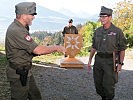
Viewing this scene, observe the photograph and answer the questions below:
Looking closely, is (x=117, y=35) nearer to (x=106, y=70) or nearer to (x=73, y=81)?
(x=106, y=70)

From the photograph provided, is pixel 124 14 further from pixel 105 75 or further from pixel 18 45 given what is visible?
pixel 18 45

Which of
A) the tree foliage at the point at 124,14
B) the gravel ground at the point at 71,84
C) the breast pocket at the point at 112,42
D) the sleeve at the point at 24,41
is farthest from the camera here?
the tree foliage at the point at 124,14

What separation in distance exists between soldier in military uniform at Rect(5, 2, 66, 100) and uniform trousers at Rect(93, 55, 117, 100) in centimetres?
247

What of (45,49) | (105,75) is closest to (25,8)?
(45,49)

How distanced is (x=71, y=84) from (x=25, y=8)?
672cm

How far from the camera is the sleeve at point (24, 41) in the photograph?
5.47 metres

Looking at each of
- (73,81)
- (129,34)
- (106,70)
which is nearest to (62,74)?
(73,81)

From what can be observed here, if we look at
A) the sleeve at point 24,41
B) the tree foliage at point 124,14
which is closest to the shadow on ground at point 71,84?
the sleeve at point 24,41

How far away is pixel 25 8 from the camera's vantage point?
5.54m

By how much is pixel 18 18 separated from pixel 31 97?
117 cm

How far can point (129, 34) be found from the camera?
82.0 ft

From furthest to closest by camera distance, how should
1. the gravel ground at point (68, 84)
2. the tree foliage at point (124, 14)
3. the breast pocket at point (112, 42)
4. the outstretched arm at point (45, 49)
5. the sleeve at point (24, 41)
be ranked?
1. the tree foliage at point (124, 14)
2. the gravel ground at point (68, 84)
3. the breast pocket at point (112, 42)
4. the sleeve at point (24, 41)
5. the outstretched arm at point (45, 49)

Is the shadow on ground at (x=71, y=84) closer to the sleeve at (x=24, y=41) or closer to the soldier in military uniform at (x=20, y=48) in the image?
the soldier in military uniform at (x=20, y=48)

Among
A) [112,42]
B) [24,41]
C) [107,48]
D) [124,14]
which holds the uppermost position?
[24,41]
